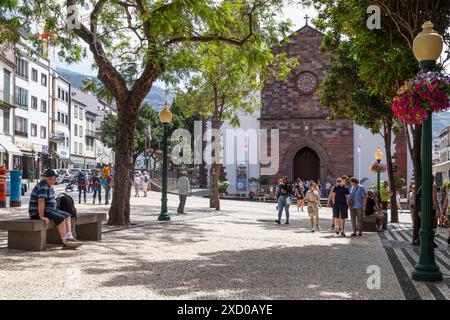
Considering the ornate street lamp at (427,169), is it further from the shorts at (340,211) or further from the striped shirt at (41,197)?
the shorts at (340,211)

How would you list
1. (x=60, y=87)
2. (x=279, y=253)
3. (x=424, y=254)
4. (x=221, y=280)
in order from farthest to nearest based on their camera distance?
(x=60, y=87) < (x=279, y=253) < (x=424, y=254) < (x=221, y=280)

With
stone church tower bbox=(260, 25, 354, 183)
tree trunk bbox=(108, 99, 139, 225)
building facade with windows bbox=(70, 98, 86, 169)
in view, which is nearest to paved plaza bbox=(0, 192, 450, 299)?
tree trunk bbox=(108, 99, 139, 225)

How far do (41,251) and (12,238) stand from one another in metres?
0.68

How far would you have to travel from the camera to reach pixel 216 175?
965 inches

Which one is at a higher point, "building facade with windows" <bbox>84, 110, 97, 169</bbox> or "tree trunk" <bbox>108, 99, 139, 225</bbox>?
"building facade with windows" <bbox>84, 110, 97, 169</bbox>

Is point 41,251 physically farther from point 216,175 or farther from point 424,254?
point 216,175

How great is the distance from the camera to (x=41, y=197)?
902 cm

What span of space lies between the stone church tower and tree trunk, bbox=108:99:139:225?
24.2m

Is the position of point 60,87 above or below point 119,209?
above

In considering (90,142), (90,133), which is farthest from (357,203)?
(90,142)

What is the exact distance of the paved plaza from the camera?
6.04 m

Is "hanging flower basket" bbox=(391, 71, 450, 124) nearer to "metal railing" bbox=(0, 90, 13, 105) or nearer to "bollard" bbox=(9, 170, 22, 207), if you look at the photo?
"bollard" bbox=(9, 170, 22, 207)

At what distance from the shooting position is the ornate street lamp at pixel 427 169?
717 centimetres

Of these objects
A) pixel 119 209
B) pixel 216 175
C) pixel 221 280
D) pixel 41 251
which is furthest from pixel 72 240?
pixel 216 175
